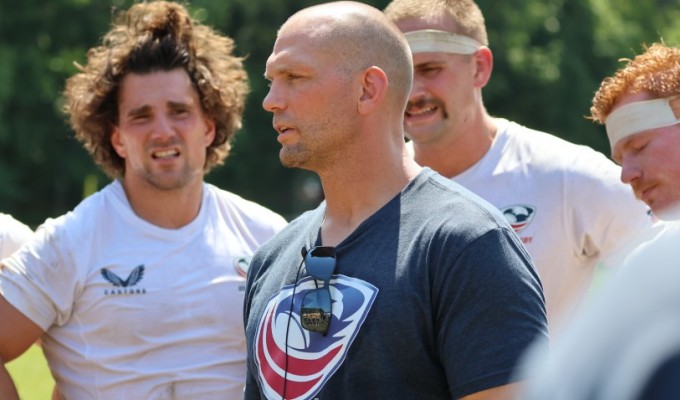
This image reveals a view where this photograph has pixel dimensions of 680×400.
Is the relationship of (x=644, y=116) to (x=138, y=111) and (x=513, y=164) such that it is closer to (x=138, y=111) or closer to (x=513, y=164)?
(x=513, y=164)

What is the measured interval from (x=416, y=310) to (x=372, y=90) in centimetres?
67

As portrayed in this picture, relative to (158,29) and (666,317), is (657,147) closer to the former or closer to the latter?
(158,29)

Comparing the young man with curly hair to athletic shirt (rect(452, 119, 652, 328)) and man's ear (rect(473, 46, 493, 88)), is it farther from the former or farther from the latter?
man's ear (rect(473, 46, 493, 88))

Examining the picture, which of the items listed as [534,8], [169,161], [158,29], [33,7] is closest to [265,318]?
[169,161]

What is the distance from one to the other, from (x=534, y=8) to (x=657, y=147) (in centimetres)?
3251

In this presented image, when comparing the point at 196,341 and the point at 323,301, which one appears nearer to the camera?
the point at 323,301

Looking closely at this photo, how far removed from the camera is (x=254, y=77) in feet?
102

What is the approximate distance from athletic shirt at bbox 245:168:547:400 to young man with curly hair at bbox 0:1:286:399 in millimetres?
1037

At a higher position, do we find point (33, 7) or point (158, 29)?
point (33, 7)

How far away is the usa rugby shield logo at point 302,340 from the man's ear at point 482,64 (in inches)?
77.2

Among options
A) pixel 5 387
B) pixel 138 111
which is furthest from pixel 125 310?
pixel 138 111

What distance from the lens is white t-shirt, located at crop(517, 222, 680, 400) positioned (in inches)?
40.1

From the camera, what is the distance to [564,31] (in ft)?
119

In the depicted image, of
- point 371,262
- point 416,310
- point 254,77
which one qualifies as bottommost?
point 416,310
